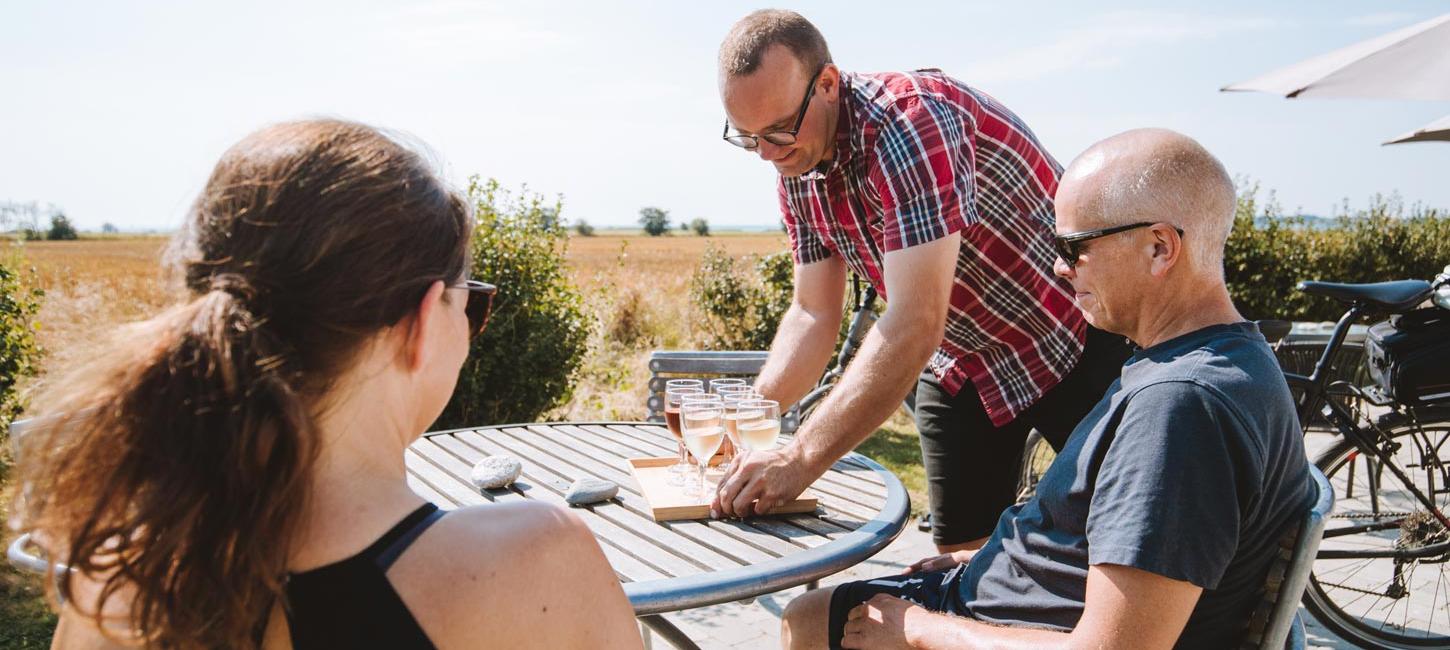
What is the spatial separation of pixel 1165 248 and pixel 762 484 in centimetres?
100

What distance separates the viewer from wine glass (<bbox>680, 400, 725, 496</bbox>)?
2170 millimetres

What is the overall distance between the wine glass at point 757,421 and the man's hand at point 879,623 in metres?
0.46

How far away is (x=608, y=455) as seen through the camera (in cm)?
284

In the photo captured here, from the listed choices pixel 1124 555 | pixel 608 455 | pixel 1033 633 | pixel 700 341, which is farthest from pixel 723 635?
pixel 700 341

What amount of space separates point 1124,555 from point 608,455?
5.64ft

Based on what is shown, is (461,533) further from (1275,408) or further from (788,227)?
(788,227)

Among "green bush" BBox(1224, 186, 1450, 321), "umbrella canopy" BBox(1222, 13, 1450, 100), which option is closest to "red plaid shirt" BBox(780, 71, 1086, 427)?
"umbrella canopy" BBox(1222, 13, 1450, 100)

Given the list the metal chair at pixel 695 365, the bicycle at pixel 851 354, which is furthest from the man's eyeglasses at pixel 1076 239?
the bicycle at pixel 851 354

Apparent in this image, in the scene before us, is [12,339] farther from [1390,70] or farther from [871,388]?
[1390,70]

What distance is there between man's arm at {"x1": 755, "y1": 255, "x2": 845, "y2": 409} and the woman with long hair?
187 centimetres

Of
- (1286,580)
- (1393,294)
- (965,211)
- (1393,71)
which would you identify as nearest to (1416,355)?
(1393,294)

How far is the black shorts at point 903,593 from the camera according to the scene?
2025 millimetres

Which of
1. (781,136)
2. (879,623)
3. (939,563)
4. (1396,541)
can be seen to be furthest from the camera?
(1396,541)

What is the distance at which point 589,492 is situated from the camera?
2.27 m
